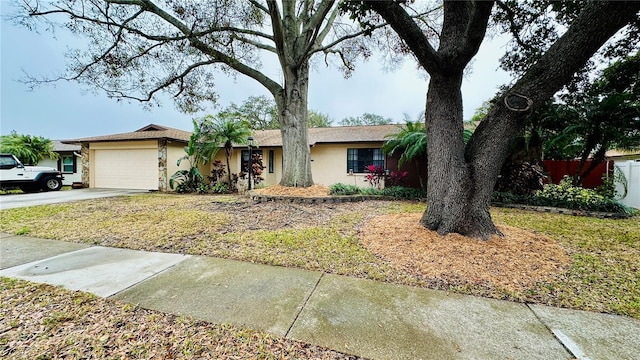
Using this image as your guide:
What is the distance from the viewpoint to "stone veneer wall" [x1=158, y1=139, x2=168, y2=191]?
11906mm

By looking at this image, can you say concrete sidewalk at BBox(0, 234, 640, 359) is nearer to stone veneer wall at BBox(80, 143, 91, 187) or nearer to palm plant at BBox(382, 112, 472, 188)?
palm plant at BBox(382, 112, 472, 188)

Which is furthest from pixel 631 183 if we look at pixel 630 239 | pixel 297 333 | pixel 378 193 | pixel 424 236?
pixel 297 333

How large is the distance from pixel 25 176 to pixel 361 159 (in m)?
15.2

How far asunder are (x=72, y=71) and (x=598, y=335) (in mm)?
12778

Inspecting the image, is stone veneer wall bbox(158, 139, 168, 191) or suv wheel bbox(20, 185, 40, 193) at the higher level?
stone veneer wall bbox(158, 139, 168, 191)

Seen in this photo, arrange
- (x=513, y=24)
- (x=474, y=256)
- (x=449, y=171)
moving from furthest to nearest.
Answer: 1. (x=513, y=24)
2. (x=449, y=171)
3. (x=474, y=256)

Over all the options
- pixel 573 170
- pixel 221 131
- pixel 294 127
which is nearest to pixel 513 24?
pixel 294 127

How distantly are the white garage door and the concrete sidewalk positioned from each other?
33.2 ft

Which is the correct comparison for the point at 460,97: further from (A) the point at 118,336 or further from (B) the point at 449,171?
(A) the point at 118,336

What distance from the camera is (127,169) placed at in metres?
12.8

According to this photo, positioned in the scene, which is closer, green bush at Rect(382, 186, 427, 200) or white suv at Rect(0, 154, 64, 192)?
green bush at Rect(382, 186, 427, 200)

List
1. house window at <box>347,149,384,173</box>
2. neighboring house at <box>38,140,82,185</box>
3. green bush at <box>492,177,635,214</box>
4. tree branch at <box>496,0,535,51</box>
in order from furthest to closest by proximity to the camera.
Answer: neighboring house at <box>38,140,82,185</box> → house window at <box>347,149,384,173</box> → green bush at <box>492,177,635,214</box> → tree branch at <box>496,0,535,51</box>

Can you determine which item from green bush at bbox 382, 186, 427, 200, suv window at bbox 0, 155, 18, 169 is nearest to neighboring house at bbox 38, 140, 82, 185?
suv window at bbox 0, 155, 18, 169

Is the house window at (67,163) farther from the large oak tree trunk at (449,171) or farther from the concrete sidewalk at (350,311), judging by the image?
the large oak tree trunk at (449,171)
